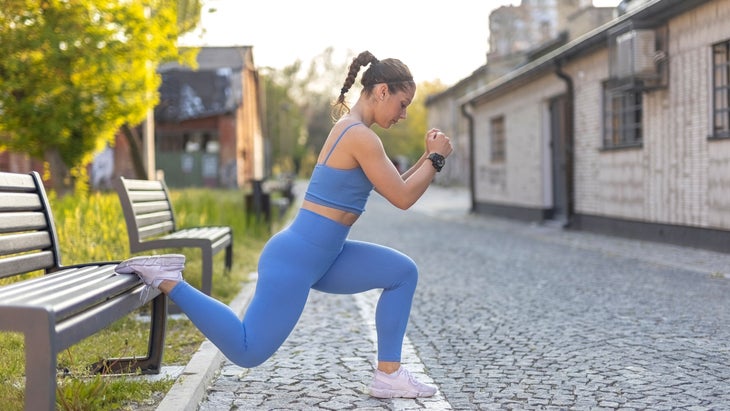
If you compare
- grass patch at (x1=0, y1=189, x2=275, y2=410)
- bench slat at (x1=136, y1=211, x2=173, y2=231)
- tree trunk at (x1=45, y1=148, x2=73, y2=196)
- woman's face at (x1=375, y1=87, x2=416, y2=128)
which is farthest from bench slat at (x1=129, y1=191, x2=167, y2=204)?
tree trunk at (x1=45, y1=148, x2=73, y2=196)

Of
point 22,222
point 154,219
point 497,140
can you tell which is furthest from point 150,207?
point 497,140

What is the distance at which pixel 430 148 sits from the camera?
3.92 meters

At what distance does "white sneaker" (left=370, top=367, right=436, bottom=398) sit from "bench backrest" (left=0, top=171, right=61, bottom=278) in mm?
1839

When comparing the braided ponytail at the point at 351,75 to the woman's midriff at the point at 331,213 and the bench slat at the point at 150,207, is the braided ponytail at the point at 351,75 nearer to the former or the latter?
the woman's midriff at the point at 331,213

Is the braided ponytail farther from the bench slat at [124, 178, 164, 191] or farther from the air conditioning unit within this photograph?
the air conditioning unit

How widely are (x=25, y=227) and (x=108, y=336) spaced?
136 centimetres

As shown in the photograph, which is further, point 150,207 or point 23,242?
point 150,207

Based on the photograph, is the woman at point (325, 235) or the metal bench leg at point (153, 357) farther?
the metal bench leg at point (153, 357)

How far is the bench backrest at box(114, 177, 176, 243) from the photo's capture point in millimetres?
6387

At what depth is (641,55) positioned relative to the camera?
1246 cm

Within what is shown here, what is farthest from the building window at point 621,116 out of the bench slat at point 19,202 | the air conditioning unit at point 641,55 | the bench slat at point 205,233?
the bench slat at point 19,202

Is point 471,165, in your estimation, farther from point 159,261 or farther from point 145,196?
point 159,261

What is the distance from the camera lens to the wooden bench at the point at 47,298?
2.79m

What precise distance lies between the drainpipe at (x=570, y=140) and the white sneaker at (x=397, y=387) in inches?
502
